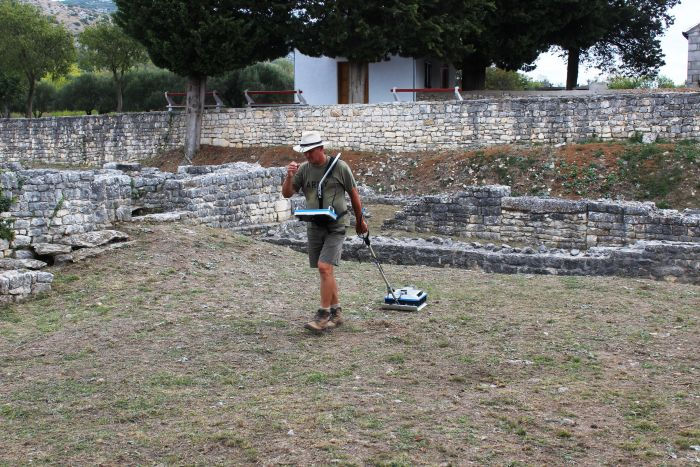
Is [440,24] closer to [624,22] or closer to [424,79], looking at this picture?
[424,79]

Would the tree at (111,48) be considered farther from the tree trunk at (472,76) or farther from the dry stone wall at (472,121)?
the tree trunk at (472,76)

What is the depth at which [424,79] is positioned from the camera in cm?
3512

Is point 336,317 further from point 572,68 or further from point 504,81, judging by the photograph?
point 504,81

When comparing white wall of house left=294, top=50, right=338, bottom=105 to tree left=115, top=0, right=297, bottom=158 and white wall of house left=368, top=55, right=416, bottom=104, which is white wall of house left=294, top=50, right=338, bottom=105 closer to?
white wall of house left=368, top=55, right=416, bottom=104

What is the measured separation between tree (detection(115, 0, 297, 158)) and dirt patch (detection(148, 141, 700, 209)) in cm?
545

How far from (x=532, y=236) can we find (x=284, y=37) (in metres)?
16.3

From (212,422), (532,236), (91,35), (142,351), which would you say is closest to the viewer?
(212,422)

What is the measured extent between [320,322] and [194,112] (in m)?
25.6

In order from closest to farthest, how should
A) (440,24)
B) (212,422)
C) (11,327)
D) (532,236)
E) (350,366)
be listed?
(212,422) < (350,366) < (11,327) < (532,236) < (440,24)

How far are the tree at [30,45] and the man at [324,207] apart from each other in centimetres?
3727

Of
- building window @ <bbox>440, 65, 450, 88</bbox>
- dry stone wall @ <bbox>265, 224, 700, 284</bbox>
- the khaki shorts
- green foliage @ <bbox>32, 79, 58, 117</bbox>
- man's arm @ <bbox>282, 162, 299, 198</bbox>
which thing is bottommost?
dry stone wall @ <bbox>265, 224, 700, 284</bbox>

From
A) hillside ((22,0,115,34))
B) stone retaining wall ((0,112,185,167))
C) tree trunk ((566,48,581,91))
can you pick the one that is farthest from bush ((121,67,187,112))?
hillside ((22,0,115,34))

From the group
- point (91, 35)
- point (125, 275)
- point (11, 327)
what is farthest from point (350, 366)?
point (91, 35)

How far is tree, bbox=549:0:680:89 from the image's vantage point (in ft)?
99.6
